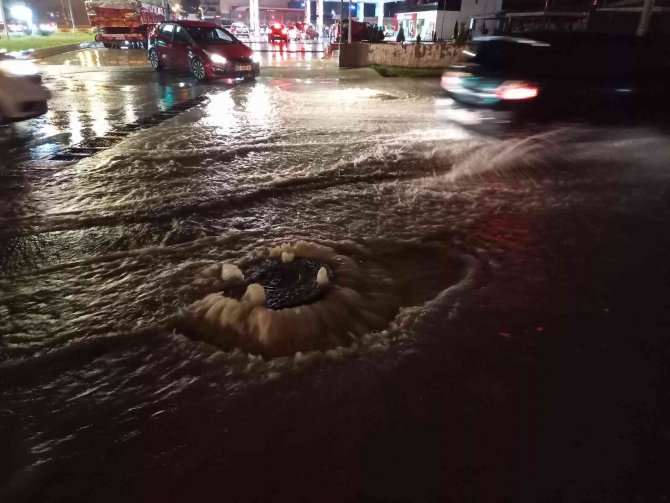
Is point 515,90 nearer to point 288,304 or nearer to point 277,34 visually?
point 288,304

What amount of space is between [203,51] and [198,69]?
811mm

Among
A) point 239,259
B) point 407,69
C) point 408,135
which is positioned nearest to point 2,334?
point 239,259

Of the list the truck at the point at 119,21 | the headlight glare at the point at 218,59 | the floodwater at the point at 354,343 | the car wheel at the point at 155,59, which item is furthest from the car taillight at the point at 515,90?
the truck at the point at 119,21

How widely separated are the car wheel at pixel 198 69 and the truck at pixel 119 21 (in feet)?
59.6

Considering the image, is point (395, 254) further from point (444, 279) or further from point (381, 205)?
point (381, 205)

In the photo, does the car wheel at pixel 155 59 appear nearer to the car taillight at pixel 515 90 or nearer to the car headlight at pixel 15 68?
the car headlight at pixel 15 68

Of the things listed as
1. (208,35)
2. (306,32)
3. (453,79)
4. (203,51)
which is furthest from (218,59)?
(306,32)

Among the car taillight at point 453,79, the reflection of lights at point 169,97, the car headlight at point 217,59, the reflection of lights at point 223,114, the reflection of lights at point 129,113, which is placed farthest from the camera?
the car headlight at point 217,59

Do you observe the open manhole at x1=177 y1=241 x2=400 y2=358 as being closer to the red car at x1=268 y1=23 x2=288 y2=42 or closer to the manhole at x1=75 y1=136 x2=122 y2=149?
the manhole at x1=75 y1=136 x2=122 y2=149

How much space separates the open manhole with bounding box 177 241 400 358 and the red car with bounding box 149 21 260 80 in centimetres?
1335

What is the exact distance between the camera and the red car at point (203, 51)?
15.5 m

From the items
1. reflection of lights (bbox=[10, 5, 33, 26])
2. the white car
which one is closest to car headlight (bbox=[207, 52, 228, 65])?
the white car

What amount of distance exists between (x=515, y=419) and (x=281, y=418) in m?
1.30

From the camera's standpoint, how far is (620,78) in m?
14.4
